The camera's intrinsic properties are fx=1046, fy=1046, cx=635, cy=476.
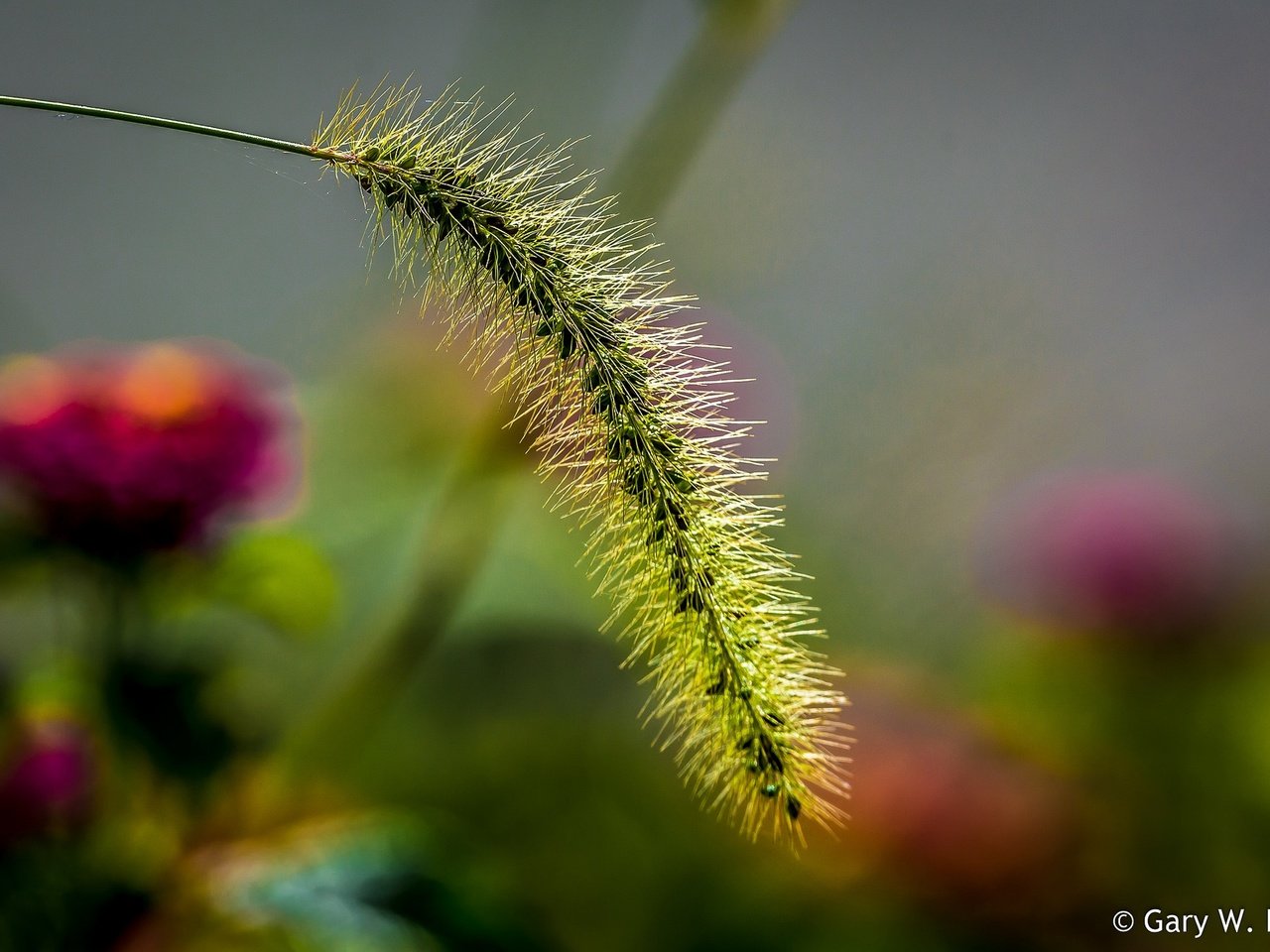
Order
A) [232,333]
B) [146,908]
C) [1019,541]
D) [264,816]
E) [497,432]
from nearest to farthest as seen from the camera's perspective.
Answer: [146,908]
[497,432]
[264,816]
[1019,541]
[232,333]

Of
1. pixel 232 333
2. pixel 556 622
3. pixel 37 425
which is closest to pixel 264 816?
pixel 556 622

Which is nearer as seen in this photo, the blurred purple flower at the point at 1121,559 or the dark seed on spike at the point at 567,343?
the dark seed on spike at the point at 567,343

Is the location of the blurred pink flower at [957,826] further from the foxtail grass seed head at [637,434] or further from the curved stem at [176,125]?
the curved stem at [176,125]

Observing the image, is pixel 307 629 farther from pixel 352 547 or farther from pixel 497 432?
pixel 352 547

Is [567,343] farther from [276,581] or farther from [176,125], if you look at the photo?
[276,581]

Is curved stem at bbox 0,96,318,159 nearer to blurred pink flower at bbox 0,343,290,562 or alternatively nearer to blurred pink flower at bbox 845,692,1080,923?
blurred pink flower at bbox 0,343,290,562

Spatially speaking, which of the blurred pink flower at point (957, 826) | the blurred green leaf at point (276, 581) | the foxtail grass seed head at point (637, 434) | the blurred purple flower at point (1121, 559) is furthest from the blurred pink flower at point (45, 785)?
the blurred purple flower at point (1121, 559)

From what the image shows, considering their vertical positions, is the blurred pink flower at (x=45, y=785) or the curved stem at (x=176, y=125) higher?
the curved stem at (x=176, y=125)
